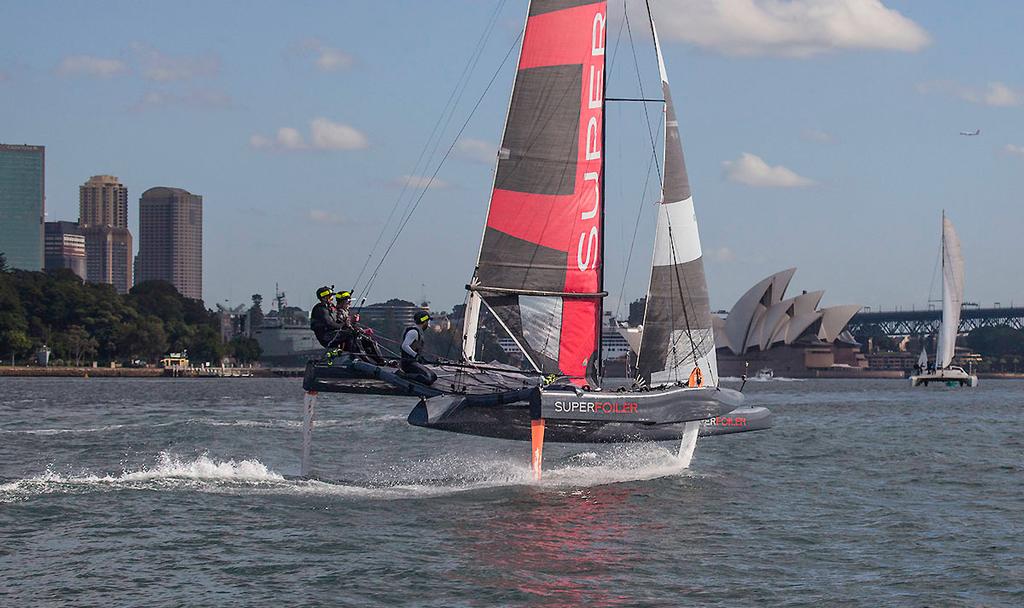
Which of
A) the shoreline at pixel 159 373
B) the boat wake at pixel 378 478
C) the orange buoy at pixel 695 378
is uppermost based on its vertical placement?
the orange buoy at pixel 695 378

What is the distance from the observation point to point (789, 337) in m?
149

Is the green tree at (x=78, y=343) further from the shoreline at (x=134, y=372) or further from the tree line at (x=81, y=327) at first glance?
the shoreline at (x=134, y=372)

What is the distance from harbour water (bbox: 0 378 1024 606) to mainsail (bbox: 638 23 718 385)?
2.02 m

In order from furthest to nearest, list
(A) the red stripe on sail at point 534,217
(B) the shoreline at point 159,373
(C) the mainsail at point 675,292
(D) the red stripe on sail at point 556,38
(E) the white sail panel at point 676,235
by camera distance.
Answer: (B) the shoreline at point 159,373 < (E) the white sail panel at point 676,235 < (C) the mainsail at point 675,292 < (D) the red stripe on sail at point 556,38 < (A) the red stripe on sail at point 534,217

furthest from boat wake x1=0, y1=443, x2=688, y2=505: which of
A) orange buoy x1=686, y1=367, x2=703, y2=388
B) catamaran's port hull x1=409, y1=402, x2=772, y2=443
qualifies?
orange buoy x1=686, y1=367, x2=703, y2=388

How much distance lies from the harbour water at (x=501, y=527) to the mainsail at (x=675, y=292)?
202 centimetres

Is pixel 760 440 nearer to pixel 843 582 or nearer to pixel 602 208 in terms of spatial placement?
pixel 602 208

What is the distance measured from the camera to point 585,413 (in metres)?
21.4

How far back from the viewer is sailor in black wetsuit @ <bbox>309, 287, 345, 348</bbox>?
69.7ft

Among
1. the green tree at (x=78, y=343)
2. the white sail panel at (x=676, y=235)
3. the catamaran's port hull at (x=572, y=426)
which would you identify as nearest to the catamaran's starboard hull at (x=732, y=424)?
the catamaran's port hull at (x=572, y=426)

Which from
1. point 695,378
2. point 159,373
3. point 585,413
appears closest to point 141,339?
point 159,373

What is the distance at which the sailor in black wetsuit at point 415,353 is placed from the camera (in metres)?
21.3

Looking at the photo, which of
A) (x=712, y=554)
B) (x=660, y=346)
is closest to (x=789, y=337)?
(x=660, y=346)

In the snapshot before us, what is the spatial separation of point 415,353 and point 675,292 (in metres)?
8.03
